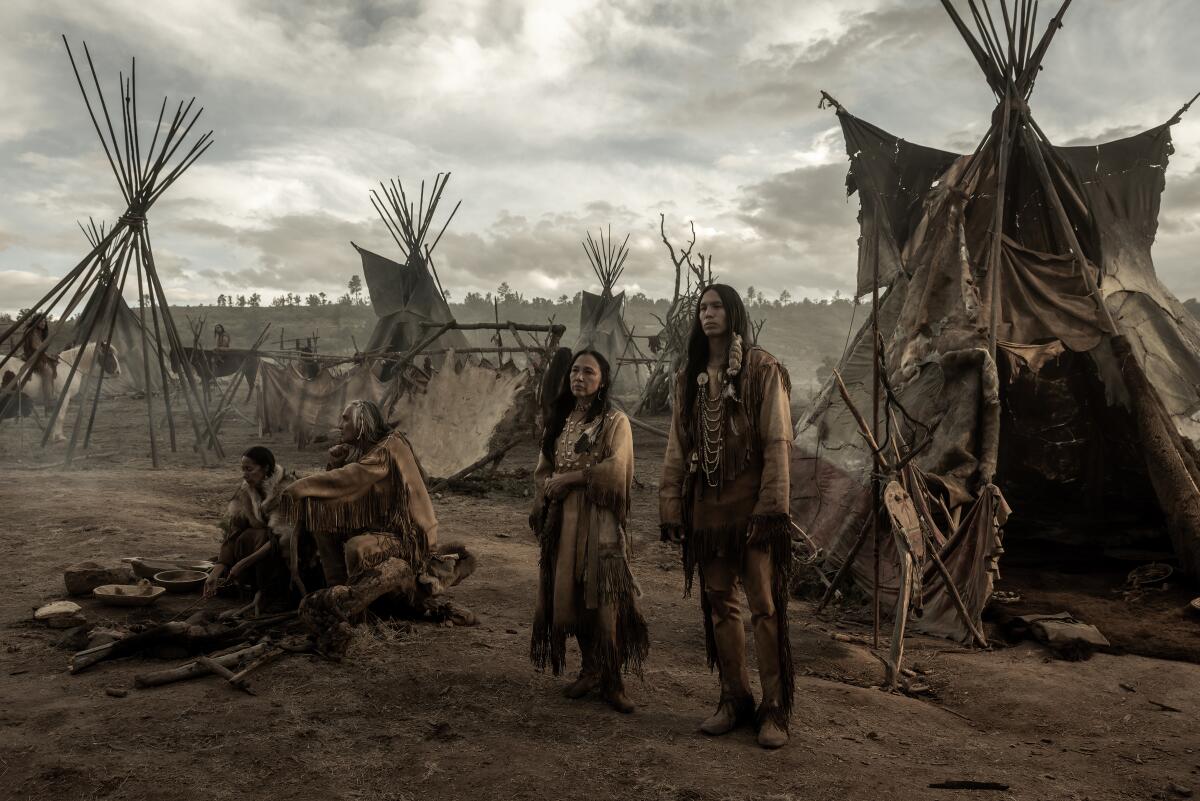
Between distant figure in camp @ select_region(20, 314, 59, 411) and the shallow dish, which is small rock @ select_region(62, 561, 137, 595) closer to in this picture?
the shallow dish

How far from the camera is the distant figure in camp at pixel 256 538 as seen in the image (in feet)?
13.0

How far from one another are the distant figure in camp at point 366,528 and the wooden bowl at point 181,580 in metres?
0.93

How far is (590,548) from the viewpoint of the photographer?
2.99 m

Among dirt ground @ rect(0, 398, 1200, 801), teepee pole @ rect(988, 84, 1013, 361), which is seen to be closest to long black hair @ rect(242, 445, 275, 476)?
dirt ground @ rect(0, 398, 1200, 801)

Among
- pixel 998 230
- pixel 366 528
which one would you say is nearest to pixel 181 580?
pixel 366 528

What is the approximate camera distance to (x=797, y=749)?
263cm

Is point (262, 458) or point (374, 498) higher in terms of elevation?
point (262, 458)

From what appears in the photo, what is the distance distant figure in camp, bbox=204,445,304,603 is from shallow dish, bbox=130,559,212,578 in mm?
471

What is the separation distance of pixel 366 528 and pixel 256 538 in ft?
2.45

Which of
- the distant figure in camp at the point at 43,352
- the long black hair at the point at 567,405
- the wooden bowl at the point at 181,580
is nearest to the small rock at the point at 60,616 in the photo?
the wooden bowl at the point at 181,580

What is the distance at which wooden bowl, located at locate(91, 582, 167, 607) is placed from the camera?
3963mm

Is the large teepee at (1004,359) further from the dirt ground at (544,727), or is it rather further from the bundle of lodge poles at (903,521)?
the dirt ground at (544,727)

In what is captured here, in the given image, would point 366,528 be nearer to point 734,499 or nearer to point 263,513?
point 263,513

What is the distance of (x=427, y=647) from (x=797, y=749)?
1719 mm
